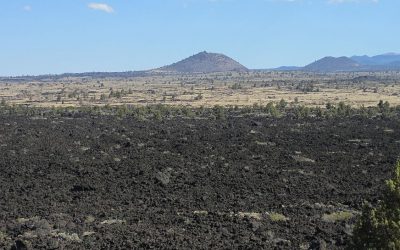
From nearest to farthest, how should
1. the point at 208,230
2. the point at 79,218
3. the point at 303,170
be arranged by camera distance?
1. the point at 208,230
2. the point at 79,218
3. the point at 303,170

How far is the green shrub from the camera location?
12.9 metres

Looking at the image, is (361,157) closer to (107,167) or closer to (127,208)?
(107,167)

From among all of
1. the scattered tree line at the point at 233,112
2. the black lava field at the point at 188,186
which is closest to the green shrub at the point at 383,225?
the black lava field at the point at 188,186

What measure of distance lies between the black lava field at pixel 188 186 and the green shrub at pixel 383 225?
8112 mm

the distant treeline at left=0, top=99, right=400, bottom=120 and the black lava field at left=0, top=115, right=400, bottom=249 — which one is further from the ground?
the black lava field at left=0, top=115, right=400, bottom=249

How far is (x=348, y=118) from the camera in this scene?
82000 millimetres

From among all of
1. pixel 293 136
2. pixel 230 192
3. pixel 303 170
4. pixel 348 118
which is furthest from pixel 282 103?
pixel 230 192

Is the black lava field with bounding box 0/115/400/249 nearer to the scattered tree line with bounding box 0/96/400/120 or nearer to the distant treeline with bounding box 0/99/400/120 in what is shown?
the scattered tree line with bounding box 0/96/400/120

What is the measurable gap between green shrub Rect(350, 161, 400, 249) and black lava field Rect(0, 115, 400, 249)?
811 cm

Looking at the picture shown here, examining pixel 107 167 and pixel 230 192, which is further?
pixel 107 167

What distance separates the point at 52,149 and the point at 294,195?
2437 centimetres

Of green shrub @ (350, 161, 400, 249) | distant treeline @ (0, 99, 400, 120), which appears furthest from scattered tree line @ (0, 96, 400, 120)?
green shrub @ (350, 161, 400, 249)

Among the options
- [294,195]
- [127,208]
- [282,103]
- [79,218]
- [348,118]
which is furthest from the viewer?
[282,103]

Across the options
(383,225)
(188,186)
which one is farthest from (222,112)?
(383,225)
